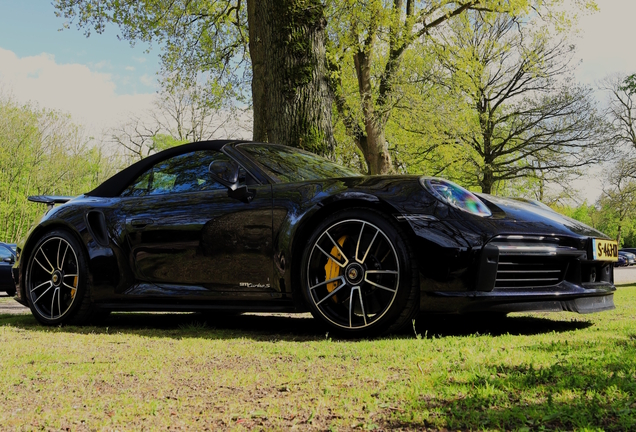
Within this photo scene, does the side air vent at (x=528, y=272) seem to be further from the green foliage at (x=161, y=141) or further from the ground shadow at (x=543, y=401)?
the green foliage at (x=161, y=141)

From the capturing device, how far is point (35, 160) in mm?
39906

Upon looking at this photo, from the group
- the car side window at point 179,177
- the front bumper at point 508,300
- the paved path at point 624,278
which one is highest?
the car side window at point 179,177

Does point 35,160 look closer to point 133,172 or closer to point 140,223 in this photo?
point 133,172

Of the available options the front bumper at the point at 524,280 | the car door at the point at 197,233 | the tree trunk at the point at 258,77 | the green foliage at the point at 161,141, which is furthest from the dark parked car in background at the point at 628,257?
the car door at the point at 197,233

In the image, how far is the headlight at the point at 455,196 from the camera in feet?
13.0

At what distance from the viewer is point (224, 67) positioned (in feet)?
63.4

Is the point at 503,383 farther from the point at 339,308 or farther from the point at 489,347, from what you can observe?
the point at 339,308

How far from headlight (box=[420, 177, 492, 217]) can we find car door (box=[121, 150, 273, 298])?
1.10 meters

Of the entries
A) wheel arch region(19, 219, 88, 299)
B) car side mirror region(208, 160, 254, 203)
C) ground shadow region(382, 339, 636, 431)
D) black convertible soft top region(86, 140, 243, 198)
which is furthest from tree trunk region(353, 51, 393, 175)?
ground shadow region(382, 339, 636, 431)

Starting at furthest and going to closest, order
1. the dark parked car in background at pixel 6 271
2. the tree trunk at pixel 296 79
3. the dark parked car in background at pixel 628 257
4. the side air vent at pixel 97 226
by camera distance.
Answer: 1. the dark parked car in background at pixel 628 257
2. the dark parked car in background at pixel 6 271
3. the tree trunk at pixel 296 79
4. the side air vent at pixel 97 226

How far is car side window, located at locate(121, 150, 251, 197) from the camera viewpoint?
4.83m

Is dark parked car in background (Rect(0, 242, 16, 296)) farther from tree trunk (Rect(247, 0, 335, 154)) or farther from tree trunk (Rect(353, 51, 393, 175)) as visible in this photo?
tree trunk (Rect(353, 51, 393, 175))

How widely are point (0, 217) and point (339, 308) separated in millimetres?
44614

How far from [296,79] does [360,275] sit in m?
4.59
